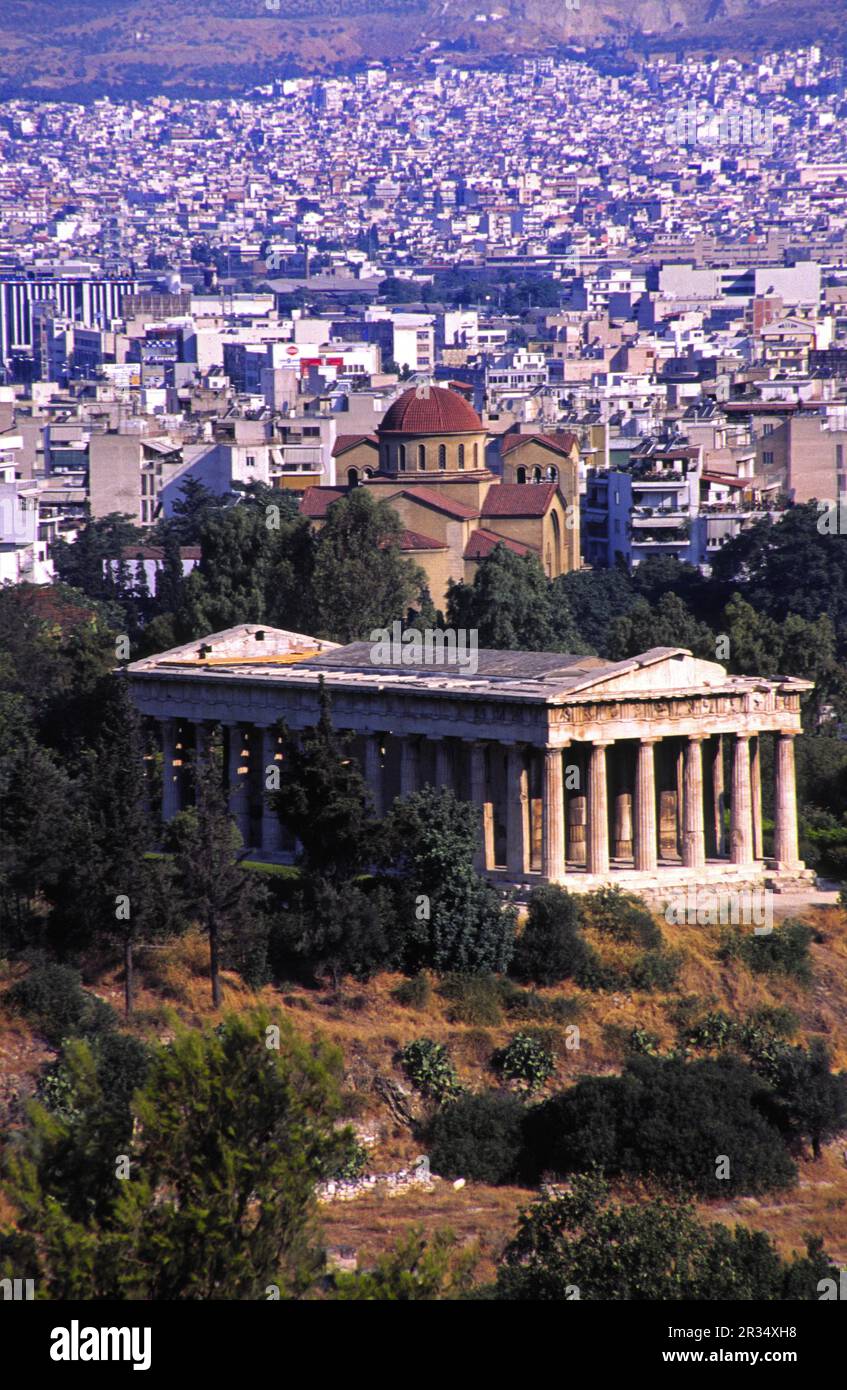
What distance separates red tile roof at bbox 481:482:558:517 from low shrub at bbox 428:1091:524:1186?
6949 cm

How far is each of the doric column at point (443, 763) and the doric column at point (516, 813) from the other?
61.1 inches

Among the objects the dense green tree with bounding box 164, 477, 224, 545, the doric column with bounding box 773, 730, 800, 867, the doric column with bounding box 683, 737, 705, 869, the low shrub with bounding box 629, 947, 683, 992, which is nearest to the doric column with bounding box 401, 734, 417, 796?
the doric column with bounding box 683, 737, 705, 869

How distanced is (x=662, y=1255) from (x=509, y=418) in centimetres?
14328

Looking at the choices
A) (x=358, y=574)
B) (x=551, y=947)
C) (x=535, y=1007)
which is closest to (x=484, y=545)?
(x=358, y=574)

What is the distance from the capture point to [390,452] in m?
124

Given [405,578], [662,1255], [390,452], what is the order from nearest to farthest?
[662,1255] → [405,578] → [390,452]

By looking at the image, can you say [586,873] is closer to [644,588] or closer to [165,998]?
[165,998]

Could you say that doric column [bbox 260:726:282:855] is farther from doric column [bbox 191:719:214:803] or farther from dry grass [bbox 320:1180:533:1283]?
dry grass [bbox 320:1180:533:1283]

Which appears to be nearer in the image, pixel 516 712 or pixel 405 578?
pixel 516 712

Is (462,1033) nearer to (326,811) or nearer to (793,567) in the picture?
(326,811)

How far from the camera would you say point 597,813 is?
64125 mm

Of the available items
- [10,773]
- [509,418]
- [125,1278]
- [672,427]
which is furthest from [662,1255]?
[509,418]

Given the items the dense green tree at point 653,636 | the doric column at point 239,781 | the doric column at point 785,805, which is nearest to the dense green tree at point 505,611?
the dense green tree at point 653,636

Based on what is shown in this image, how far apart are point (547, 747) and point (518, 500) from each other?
65.7m
